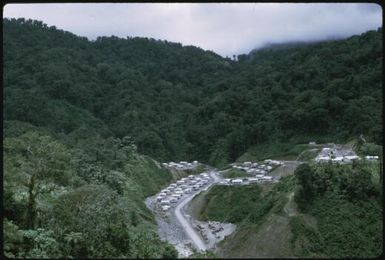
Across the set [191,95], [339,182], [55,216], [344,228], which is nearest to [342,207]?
[344,228]

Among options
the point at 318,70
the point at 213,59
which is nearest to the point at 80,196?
the point at 318,70

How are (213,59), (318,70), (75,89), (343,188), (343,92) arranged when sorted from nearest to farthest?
(343,188) < (343,92) < (318,70) < (75,89) < (213,59)

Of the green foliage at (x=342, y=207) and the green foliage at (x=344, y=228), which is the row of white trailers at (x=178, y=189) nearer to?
the green foliage at (x=342, y=207)

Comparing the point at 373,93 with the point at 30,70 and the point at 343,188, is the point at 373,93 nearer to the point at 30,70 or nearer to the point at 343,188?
the point at 343,188

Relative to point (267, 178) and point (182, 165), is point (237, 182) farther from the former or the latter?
point (182, 165)

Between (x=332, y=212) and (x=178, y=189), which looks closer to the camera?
(x=332, y=212)

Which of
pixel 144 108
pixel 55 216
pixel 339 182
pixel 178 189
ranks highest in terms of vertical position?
pixel 144 108

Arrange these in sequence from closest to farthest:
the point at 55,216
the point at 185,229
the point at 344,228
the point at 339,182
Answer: the point at 55,216 < the point at 344,228 < the point at 339,182 < the point at 185,229
